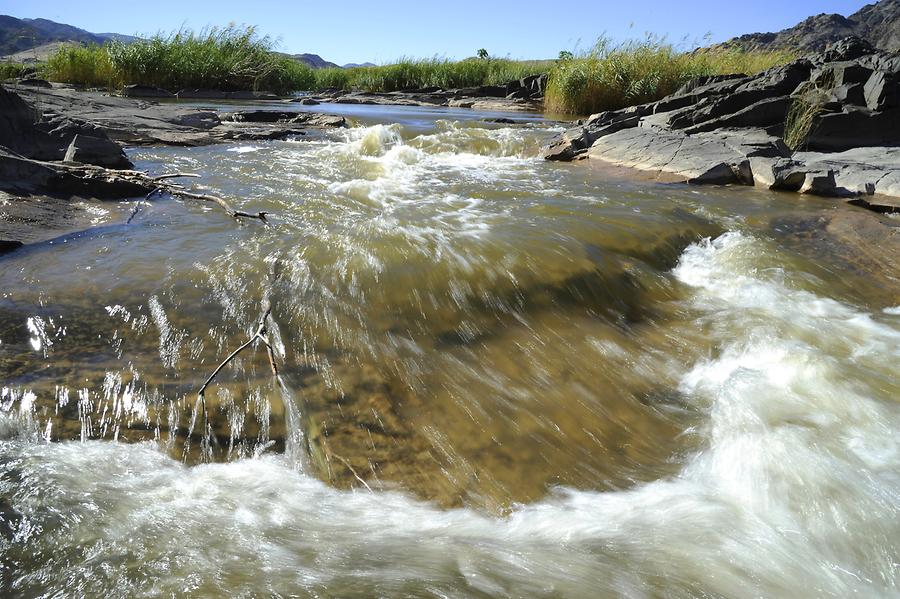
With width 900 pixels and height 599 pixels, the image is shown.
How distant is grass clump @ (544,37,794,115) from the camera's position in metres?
14.5

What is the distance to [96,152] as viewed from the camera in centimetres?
599

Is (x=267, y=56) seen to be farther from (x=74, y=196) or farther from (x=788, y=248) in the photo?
(x=788, y=248)

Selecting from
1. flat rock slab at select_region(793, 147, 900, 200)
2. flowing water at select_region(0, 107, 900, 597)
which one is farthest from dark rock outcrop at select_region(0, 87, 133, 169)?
flat rock slab at select_region(793, 147, 900, 200)

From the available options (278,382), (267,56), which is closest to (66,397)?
(278,382)

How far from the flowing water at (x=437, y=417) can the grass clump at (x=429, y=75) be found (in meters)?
21.5

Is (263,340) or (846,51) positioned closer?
(263,340)

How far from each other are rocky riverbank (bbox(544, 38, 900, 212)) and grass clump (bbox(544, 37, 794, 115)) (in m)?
3.84

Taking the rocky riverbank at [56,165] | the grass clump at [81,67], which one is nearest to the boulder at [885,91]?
the rocky riverbank at [56,165]

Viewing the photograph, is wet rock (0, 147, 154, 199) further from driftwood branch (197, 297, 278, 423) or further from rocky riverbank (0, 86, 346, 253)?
driftwood branch (197, 297, 278, 423)

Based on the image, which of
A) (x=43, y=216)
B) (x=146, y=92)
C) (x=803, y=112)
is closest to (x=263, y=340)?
(x=43, y=216)

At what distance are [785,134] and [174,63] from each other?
17.0m

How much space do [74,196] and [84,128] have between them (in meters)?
1.73

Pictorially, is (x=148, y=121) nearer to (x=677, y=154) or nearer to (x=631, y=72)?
(x=677, y=154)

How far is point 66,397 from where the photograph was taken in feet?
7.99
